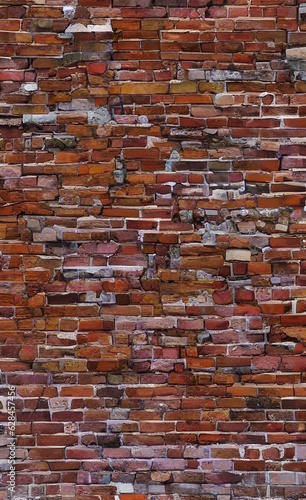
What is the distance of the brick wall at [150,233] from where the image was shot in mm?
2271

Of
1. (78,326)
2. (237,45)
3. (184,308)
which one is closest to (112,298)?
(78,326)

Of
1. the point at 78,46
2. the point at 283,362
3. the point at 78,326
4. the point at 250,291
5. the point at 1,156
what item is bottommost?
the point at 283,362

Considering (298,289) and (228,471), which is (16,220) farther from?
(228,471)

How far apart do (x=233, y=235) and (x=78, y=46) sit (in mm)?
1204

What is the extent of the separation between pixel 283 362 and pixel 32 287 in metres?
1.28

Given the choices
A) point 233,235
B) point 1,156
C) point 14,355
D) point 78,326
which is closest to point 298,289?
point 233,235

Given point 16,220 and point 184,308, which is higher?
point 16,220

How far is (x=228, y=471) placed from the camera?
225 centimetres

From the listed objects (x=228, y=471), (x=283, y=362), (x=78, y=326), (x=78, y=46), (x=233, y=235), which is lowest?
(x=228, y=471)

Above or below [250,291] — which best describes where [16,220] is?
above

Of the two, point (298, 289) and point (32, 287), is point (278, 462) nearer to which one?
point (298, 289)

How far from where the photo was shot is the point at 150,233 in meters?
2.30

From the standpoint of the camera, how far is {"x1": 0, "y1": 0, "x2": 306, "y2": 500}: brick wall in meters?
2.27

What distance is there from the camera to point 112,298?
2293 millimetres
